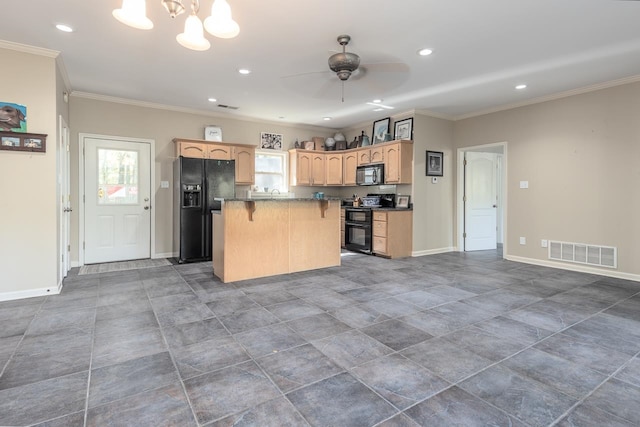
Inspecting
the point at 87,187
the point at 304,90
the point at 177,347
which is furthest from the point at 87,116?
the point at 177,347

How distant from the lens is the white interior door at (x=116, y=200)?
17.0 feet

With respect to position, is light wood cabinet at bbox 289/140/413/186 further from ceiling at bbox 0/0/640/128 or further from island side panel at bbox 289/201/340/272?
island side panel at bbox 289/201/340/272

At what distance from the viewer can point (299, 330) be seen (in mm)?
2637

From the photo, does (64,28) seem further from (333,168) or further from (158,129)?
(333,168)

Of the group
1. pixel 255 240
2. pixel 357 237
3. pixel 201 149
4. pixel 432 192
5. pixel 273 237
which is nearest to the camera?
pixel 255 240

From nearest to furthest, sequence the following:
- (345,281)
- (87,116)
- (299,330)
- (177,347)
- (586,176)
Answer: (177,347)
(299,330)
(345,281)
(586,176)
(87,116)

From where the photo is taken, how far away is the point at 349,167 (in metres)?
7.08

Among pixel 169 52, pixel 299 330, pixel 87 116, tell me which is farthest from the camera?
pixel 87 116

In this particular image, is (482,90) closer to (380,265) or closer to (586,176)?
(586,176)

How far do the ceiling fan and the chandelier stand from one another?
5.05 ft

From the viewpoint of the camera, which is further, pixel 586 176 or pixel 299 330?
pixel 586 176

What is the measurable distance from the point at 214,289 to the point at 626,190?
5462 millimetres

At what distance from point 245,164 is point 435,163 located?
11.9ft

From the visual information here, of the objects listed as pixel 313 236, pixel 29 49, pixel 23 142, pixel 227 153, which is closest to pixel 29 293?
pixel 23 142
